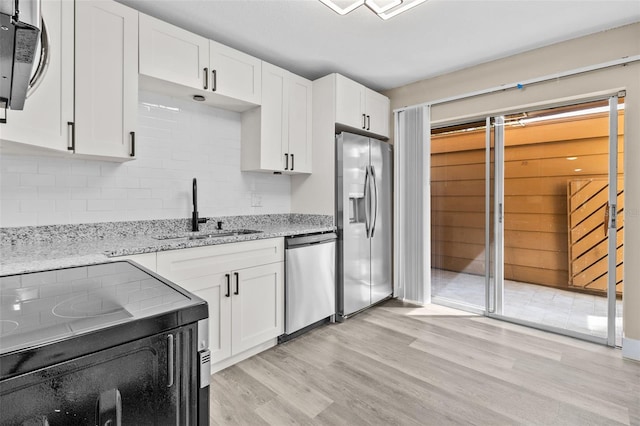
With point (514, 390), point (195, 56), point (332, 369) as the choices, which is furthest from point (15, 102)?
point (514, 390)

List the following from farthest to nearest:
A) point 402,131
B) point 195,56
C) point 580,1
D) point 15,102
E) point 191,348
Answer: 1. point 402,131
2. point 195,56
3. point 580,1
4. point 15,102
5. point 191,348

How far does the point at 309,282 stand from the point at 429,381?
3.95 feet

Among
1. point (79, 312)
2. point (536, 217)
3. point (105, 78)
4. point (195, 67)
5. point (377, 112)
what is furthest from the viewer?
point (377, 112)

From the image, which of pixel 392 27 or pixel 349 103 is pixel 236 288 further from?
pixel 392 27

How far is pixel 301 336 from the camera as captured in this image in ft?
9.21

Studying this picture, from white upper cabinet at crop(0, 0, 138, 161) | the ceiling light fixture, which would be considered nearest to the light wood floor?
white upper cabinet at crop(0, 0, 138, 161)

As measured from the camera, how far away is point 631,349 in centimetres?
243

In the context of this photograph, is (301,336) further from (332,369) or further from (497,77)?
(497,77)

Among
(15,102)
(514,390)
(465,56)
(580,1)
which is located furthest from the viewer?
(465,56)

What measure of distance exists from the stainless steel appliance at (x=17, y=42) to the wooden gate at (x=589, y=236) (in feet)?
11.9

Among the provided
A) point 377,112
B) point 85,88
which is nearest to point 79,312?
point 85,88

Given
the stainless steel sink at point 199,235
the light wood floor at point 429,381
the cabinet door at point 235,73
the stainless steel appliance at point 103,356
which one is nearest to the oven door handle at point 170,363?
the stainless steel appliance at point 103,356

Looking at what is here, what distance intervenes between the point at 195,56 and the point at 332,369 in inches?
98.0

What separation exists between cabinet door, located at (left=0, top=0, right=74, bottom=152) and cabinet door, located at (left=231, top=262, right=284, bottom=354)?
134 cm
